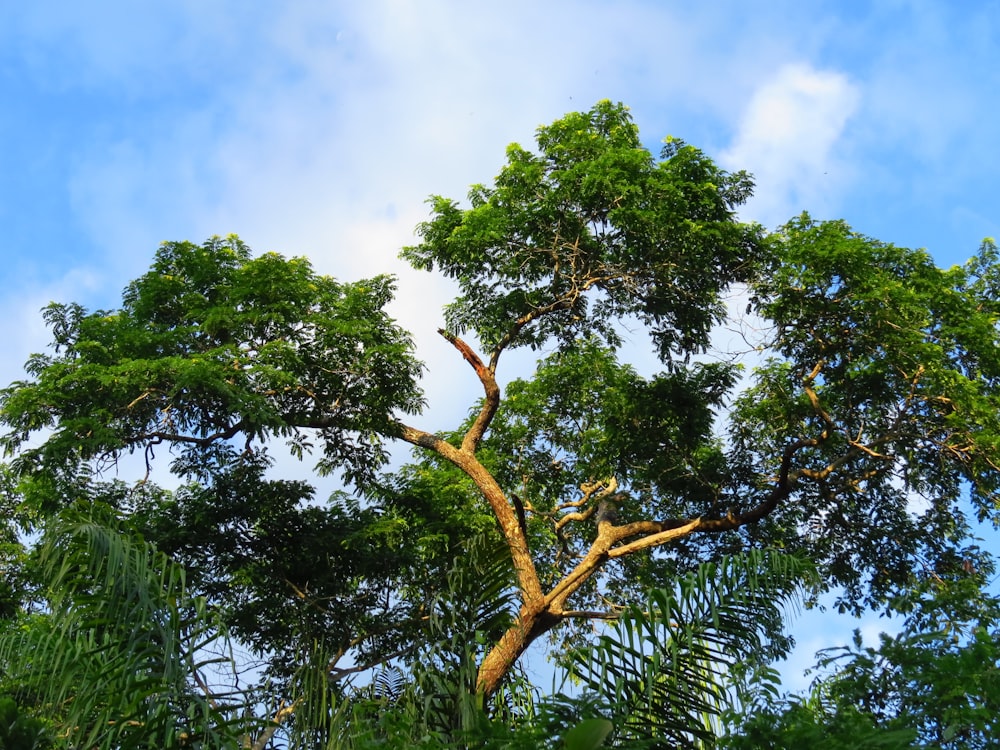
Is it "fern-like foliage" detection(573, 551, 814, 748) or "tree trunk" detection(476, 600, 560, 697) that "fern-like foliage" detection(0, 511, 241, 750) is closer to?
"fern-like foliage" detection(573, 551, 814, 748)

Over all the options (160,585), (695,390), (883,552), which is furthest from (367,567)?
(160,585)

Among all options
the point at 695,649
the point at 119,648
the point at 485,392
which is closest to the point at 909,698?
the point at 695,649

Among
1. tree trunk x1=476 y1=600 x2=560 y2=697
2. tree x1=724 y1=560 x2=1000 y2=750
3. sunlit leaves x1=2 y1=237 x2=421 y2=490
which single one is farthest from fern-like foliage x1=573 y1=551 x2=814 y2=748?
sunlit leaves x1=2 y1=237 x2=421 y2=490

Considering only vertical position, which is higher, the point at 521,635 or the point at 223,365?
the point at 223,365

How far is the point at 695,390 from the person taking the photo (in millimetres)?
13734

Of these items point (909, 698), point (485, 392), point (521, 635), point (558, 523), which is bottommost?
point (909, 698)

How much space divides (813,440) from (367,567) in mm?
5677

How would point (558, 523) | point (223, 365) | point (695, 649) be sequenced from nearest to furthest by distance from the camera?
point (695, 649), point (223, 365), point (558, 523)

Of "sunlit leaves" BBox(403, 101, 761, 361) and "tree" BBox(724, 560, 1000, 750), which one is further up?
"sunlit leaves" BBox(403, 101, 761, 361)

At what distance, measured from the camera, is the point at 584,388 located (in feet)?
48.2

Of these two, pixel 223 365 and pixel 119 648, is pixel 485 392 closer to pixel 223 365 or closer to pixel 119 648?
pixel 223 365

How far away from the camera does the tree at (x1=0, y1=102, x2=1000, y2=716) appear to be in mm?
11938

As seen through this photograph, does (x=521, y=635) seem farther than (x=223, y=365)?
No

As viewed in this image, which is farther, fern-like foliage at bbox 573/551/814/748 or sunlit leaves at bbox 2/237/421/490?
sunlit leaves at bbox 2/237/421/490
